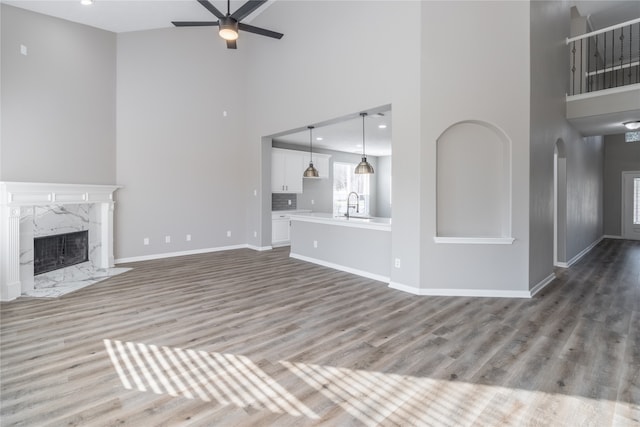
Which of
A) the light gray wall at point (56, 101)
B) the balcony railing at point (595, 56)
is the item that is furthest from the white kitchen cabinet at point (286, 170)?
the balcony railing at point (595, 56)

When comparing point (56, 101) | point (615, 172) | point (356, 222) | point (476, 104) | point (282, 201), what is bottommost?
point (356, 222)

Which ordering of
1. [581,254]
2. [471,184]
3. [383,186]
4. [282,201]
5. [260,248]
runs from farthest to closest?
[383,186], [282,201], [260,248], [581,254], [471,184]

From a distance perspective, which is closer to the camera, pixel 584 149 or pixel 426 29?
pixel 426 29

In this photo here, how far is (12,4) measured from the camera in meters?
4.51

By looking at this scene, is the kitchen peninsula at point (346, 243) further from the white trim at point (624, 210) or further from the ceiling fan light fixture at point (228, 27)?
the white trim at point (624, 210)

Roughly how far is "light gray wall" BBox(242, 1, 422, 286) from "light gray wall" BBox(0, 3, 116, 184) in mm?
2792

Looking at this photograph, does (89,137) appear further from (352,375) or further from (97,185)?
(352,375)

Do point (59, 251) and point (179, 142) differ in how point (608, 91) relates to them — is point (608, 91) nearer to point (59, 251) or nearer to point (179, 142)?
point (179, 142)

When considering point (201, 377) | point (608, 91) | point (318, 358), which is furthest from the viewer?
point (608, 91)

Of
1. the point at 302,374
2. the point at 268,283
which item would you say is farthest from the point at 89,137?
the point at 302,374

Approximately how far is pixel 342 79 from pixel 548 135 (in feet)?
10.2

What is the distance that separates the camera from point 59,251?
16.7 feet

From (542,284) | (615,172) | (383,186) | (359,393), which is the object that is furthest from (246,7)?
(615,172)

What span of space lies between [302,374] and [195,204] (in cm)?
541
